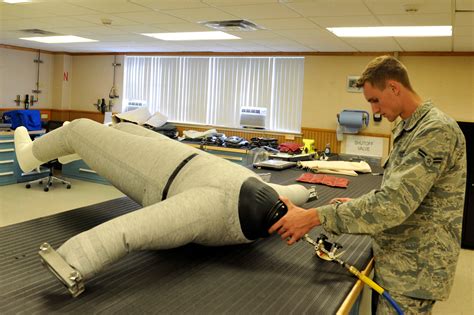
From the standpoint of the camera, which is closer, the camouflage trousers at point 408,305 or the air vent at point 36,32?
the camouflage trousers at point 408,305

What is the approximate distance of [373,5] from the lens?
3.19 metres

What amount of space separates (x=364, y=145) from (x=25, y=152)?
4818 millimetres

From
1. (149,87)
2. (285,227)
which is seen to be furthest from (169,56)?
(285,227)

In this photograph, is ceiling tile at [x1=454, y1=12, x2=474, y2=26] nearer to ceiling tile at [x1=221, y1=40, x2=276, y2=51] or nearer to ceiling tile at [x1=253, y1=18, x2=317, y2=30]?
ceiling tile at [x1=253, y1=18, x2=317, y2=30]

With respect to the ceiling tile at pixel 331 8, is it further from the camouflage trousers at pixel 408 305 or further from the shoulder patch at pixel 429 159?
the camouflage trousers at pixel 408 305

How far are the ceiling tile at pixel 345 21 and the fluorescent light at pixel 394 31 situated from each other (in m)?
0.23

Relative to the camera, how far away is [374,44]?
16.9ft

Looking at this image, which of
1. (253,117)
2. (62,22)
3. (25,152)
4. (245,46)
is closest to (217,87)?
(253,117)

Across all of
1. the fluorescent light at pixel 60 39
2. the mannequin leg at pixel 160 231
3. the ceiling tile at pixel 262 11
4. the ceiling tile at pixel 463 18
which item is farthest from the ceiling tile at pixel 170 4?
the fluorescent light at pixel 60 39

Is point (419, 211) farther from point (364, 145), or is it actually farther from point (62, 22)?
point (364, 145)

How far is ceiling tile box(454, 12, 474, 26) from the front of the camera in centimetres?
326

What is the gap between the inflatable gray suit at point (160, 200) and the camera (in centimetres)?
111

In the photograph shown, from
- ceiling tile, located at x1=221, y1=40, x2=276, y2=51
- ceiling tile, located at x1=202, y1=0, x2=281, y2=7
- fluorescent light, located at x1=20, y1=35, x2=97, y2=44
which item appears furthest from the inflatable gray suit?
fluorescent light, located at x1=20, y1=35, x2=97, y2=44

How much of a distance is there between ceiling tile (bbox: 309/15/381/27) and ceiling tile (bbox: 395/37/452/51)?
3.11ft
